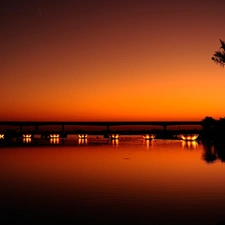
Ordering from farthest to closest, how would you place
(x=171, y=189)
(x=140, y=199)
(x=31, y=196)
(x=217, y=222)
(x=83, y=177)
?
(x=83, y=177), (x=171, y=189), (x=31, y=196), (x=140, y=199), (x=217, y=222)

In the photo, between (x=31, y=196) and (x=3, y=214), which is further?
(x=31, y=196)

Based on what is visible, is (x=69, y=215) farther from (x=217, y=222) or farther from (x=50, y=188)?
(x=50, y=188)

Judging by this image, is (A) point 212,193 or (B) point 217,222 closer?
(B) point 217,222

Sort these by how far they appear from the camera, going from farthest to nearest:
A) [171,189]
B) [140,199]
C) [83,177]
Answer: [83,177] < [171,189] < [140,199]

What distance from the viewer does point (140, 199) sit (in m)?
22.1

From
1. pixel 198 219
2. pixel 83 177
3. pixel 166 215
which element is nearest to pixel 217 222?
pixel 198 219

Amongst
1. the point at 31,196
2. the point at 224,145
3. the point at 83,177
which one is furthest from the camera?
the point at 224,145

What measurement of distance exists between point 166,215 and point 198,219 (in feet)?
4.96

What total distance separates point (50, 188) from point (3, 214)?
8.52 metres

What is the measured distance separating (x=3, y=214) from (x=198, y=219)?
8.76 m

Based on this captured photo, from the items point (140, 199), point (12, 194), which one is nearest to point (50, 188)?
point (12, 194)

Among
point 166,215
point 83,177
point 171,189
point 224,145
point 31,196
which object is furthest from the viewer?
point 224,145

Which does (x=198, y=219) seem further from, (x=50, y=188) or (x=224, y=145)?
(x=224, y=145)

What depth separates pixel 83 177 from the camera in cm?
3325
